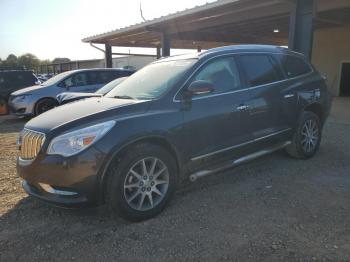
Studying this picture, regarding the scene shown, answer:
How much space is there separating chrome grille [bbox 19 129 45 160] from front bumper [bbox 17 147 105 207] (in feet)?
0.34

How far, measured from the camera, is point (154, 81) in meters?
4.07

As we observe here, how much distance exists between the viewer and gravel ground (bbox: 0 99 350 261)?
289 centimetres

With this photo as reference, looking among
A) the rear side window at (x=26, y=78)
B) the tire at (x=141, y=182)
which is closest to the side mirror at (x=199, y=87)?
the tire at (x=141, y=182)

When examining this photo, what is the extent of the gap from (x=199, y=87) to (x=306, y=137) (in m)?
2.69

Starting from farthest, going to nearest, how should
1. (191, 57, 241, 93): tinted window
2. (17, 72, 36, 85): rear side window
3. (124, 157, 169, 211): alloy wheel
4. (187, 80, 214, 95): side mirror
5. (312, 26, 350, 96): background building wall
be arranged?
1. (312, 26, 350, 96): background building wall
2. (17, 72, 36, 85): rear side window
3. (191, 57, 241, 93): tinted window
4. (187, 80, 214, 95): side mirror
5. (124, 157, 169, 211): alloy wheel

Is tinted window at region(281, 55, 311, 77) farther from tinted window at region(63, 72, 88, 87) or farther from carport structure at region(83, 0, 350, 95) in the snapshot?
tinted window at region(63, 72, 88, 87)

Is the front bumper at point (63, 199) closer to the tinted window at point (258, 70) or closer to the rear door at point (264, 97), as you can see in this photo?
the rear door at point (264, 97)

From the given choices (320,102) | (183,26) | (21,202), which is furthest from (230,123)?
(183,26)

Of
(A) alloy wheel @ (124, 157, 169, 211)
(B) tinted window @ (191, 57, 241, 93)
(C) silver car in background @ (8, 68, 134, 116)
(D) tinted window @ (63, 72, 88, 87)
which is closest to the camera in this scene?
→ (A) alloy wheel @ (124, 157, 169, 211)

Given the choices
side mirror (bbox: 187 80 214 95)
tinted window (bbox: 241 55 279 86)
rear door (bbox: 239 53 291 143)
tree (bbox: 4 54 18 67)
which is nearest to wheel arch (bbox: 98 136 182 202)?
side mirror (bbox: 187 80 214 95)

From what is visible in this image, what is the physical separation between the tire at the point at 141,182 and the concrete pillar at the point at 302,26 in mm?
7914

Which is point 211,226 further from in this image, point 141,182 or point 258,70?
point 258,70

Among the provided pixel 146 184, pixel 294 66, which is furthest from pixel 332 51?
pixel 146 184

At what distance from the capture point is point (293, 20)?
995cm
